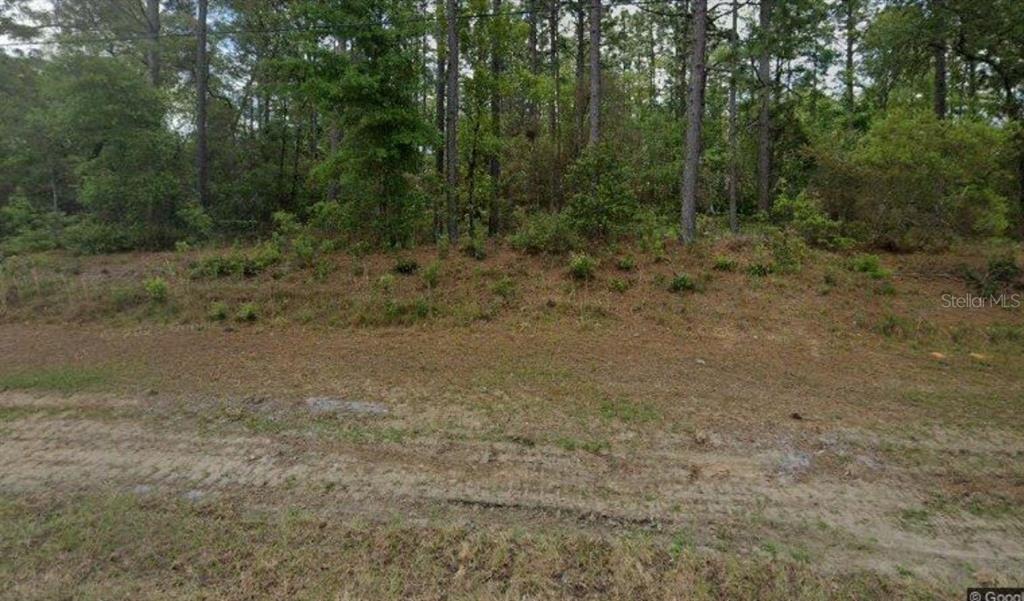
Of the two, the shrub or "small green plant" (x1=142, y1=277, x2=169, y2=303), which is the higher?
the shrub

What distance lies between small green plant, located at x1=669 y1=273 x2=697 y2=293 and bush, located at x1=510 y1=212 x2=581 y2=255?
6.96 feet

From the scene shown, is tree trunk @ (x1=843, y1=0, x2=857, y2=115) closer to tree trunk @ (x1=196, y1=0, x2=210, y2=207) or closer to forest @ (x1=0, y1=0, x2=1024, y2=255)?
forest @ (x1=0, y1=0, x2=1024, y2=255)

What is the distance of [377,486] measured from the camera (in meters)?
3.28

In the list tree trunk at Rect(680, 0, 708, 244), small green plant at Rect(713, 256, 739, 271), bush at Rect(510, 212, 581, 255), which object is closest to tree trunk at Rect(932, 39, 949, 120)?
tree trunk at Rect(680, 0, 708, 244)

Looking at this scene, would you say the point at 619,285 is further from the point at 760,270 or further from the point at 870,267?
the point at 870,267

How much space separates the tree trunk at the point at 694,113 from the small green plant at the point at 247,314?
26.8 feet

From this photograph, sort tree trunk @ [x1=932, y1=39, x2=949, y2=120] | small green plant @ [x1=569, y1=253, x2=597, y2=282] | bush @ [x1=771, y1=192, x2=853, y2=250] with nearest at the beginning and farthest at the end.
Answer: small green plant @ [x1=569, y1=253, x2=597, y2=282], bush @ [x1=771, y1=192, x2=853, y2=250], tree trunk @ [x1=932, y1=39, x2=949, y2=120]

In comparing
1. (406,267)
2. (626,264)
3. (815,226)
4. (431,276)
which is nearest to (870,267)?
(815,226)

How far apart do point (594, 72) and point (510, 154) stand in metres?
4.43

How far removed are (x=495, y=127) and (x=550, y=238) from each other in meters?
5.18

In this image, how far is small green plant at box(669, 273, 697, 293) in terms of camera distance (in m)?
8.37

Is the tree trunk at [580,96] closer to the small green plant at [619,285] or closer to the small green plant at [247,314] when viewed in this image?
the small green plant at [619,285]

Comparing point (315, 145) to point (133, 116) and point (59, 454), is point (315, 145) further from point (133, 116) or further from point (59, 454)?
point (59, 454)

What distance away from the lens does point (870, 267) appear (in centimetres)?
898
